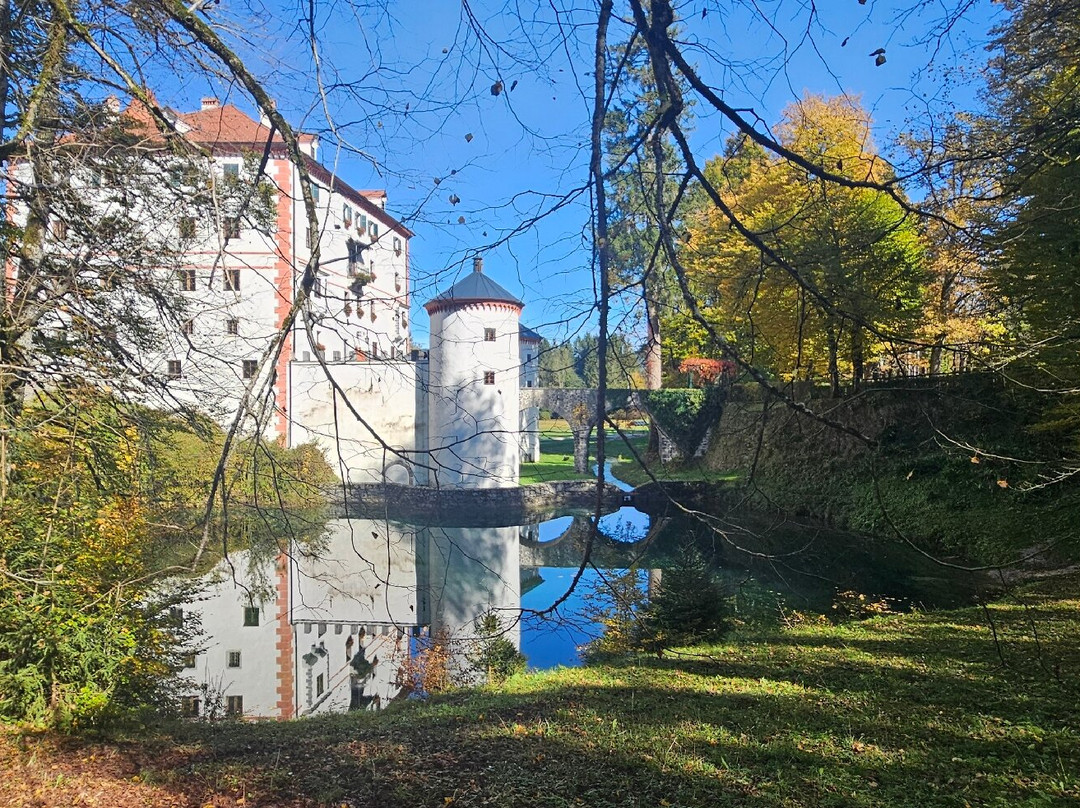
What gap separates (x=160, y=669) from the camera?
20.0 feet

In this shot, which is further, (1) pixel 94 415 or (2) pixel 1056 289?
(2) pixel 1056 289

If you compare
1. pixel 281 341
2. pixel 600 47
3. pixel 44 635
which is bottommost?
pixel 44 635

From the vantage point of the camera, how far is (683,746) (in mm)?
3734

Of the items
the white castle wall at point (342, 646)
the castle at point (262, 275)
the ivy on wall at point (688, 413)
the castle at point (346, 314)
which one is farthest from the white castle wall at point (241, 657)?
the ivy on wall at point (688, 413)

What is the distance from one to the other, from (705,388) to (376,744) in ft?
62.2

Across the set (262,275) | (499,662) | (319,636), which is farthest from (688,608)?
(262,275)

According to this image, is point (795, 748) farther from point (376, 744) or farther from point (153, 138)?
point (153, 138)

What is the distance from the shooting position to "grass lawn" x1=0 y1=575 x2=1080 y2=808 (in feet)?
10.2

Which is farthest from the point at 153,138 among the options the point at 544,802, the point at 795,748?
the point at 795,748

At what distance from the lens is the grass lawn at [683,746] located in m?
3.12

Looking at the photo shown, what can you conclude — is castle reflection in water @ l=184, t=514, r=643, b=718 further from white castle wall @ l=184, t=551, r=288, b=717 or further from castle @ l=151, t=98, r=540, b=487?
castle @ l=151, t=98, r=540, b=487

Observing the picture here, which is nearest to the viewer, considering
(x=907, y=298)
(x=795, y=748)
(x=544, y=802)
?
(x=544, y=802)

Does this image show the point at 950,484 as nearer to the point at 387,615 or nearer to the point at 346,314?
the point at 387,615

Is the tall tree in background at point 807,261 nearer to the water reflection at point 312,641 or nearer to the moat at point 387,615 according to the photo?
the moat at point 387,615
